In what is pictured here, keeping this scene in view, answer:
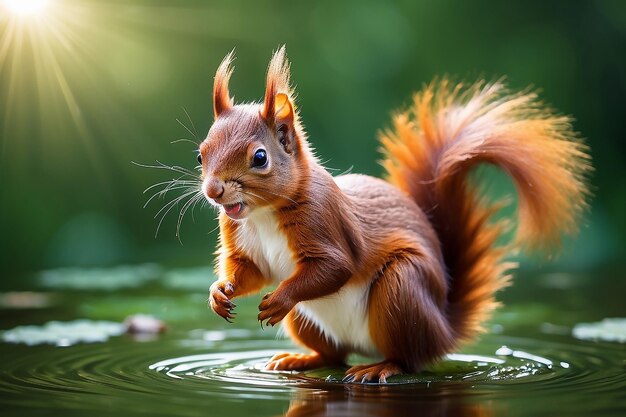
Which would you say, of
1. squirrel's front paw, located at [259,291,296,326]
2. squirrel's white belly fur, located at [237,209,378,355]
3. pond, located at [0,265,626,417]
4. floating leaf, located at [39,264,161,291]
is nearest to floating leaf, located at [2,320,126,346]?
pond, located at [0,265,626,417]

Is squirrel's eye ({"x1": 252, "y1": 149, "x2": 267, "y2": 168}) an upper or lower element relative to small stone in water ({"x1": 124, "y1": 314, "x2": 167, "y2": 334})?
upper

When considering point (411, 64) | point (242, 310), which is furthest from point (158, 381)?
point (411, 64)

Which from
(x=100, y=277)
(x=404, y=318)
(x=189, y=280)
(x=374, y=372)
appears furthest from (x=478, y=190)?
(x=100, y=277)

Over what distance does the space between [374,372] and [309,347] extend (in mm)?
323

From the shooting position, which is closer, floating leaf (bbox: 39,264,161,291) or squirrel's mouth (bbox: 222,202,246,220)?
squirrel's mouth (bbox: 222,202,246,220)

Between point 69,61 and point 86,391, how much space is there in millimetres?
4140

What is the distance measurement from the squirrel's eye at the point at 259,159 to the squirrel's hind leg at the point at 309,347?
1.88 feet

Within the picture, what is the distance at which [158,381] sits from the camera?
2.45 metres

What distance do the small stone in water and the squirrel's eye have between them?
1.25 m

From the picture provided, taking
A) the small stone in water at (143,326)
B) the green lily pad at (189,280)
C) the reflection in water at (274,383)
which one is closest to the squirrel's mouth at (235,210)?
the reflection in water at (274,383)

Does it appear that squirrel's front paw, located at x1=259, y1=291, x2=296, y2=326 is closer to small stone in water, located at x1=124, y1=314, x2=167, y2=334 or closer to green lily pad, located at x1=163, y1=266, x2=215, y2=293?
small stone in water, located at x1=124, y1=314, x2=167, y2=334

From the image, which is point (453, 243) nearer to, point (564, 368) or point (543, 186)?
point (543, 186)

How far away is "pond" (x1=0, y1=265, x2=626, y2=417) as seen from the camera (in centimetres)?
213

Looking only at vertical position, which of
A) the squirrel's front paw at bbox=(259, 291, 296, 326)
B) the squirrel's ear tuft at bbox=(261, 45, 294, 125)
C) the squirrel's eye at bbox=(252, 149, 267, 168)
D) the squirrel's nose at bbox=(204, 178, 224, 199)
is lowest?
the squirrel's front paw at bbox=(259, 291, 296, 326)
